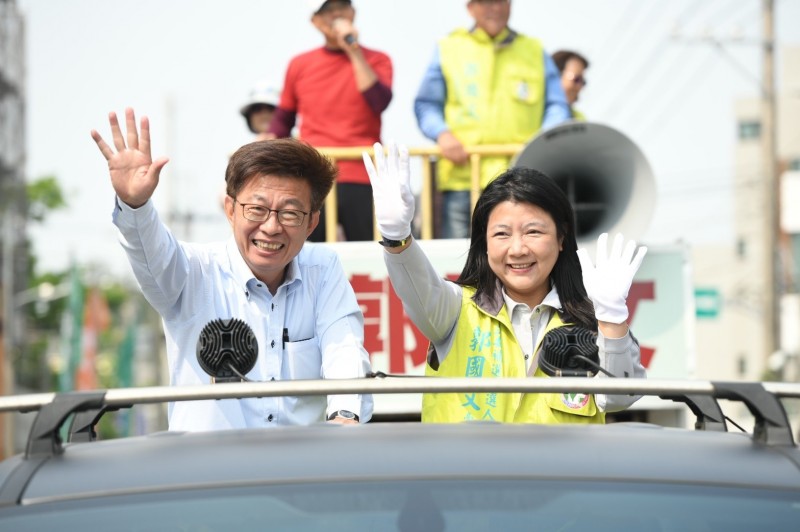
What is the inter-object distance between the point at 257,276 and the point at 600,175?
3.86 m

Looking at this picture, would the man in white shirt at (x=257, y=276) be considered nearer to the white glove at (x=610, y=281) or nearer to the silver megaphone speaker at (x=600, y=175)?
the white glove at (x=610, y=281)

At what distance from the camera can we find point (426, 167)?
7.58 meters

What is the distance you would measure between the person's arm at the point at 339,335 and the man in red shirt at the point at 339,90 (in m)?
3.02

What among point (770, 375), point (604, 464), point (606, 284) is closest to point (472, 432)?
point (604, 464)

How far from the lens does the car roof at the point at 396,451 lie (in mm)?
2146

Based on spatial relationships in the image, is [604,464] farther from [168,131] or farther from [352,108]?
[168,131]

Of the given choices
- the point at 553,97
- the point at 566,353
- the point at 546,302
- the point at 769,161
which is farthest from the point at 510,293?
the point at 769,161

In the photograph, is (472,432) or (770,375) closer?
(472,432)

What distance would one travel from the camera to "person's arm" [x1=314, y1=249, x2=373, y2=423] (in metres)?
3.76

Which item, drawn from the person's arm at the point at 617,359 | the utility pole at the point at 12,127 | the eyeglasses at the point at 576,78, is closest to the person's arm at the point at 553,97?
the eyeglasses at the point at 576,78

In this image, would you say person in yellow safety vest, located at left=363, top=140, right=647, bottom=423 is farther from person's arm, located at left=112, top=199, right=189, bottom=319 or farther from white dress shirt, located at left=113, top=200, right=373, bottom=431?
person's arm, located at left=112, top=199, right=189, bottom=319

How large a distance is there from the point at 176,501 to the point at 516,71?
5.56 m

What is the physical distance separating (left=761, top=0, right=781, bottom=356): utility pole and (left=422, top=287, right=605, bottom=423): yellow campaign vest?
22.9 meters

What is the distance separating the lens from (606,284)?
3.80 metres
